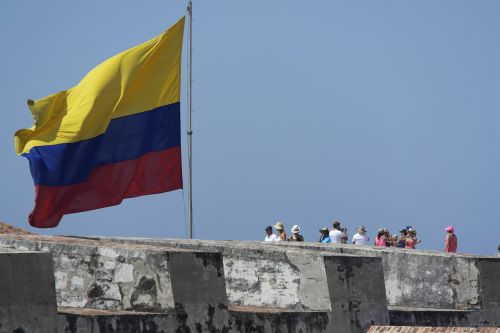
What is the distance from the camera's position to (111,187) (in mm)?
18875

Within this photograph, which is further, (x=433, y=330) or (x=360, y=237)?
(x=360, y=237)

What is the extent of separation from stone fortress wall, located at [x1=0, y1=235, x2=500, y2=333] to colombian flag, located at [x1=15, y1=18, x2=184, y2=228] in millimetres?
1943

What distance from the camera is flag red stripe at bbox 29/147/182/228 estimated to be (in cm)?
1839

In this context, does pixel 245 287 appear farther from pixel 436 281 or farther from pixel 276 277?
pixel 436 281

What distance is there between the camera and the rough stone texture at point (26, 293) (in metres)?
10.0

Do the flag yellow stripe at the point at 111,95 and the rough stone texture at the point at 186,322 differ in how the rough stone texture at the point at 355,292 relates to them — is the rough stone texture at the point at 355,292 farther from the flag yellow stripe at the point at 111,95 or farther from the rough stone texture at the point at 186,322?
the flag yellow stripe at the point at 111,95

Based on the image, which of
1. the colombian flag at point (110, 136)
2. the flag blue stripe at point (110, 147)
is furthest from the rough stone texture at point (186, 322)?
the flag blue stripe at point (110, 147)

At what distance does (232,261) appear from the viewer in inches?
565

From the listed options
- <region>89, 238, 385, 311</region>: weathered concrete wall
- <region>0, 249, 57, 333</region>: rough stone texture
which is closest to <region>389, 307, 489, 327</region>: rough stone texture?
<region>89, 238, 385, 311</region>: weathered concrete wall

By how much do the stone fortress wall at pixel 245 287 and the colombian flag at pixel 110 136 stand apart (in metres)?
1.94

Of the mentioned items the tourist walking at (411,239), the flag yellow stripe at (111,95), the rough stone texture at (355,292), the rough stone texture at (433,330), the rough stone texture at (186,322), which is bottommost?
the rough stone texture at (433,330)

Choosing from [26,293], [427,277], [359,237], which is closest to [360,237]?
A: [359,237]

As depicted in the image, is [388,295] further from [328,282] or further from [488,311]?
[328,282]

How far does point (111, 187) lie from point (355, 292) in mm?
6245
